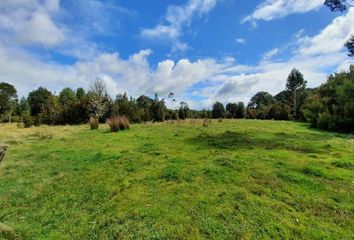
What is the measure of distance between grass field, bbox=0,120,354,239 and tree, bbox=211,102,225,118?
4558 centimetres

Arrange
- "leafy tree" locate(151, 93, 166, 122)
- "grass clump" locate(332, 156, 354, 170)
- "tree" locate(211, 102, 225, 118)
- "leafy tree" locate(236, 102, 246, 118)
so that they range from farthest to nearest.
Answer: "tree" locate(211, 102, 225, 118) → "leafy tree" locate(236, 102, 246, 118) → "leafy tree" locate(151, 93, 166, 122) → "grass clump" locate(332, 156, 354, 170)

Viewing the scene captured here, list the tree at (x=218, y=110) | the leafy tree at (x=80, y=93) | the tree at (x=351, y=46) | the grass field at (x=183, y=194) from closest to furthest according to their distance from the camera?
the grass field at (x=183, y=194) < the tree at (x=351, y=46) < the leafy tree at (x=80, y=93) < the tree at (x=218, y=110)

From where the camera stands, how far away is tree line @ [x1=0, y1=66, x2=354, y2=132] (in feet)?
76.8

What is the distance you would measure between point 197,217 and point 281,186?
245 cm

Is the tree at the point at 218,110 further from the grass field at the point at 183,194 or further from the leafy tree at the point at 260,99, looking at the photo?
the grass field at the point at 183,194

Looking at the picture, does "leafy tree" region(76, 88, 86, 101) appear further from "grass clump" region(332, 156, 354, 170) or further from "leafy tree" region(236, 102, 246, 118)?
"grass clump" region(332, 156, 354, 170)

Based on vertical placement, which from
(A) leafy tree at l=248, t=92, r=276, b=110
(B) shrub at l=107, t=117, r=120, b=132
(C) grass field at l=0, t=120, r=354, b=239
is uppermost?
(A) leafy tree at l=248, t=92, r=276, b=110

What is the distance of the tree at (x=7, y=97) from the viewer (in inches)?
2555

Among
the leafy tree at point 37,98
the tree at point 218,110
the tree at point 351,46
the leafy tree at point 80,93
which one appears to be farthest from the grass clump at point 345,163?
the leafy tree at point 37,98

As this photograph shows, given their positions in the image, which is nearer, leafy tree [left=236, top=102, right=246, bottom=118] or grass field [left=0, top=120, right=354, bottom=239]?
grass field [left=0, top=120, right=354, bottom=239]

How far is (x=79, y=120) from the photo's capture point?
36.5 m

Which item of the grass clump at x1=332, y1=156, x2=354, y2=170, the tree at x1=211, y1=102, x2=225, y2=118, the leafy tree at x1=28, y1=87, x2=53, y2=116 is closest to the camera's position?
the grass clump at x1=332, y1=156, x2=354, y2=170

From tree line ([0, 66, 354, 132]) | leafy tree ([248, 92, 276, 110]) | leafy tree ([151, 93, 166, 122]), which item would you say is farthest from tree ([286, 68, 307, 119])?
leafy tree ([151, 93, 166, 122])

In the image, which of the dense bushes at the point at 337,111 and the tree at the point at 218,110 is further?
the tree at the point at 218,110
